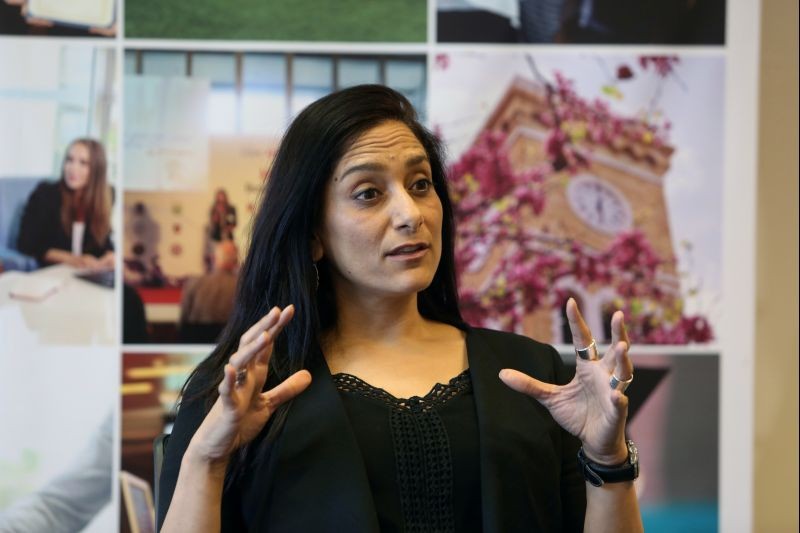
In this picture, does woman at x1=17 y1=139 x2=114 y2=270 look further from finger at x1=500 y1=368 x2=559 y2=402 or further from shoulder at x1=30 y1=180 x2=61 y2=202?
finger at x1=500 y1=368 x2=559 y2=402

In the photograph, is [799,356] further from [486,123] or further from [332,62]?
[332,62]

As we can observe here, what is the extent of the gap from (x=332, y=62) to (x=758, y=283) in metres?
1.59

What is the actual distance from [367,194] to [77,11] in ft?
5.02

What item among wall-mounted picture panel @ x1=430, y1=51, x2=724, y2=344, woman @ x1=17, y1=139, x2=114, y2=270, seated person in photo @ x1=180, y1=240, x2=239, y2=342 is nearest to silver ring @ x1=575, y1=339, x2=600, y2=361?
wall-mounted picture panel @ x1=430, y1=51, x2=724, y2=344

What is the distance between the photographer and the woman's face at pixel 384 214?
1.64 metres

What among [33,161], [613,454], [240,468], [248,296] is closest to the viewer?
[613,454]

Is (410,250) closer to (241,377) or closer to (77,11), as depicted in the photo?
(241,377)

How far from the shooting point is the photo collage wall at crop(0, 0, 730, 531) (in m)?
2.73

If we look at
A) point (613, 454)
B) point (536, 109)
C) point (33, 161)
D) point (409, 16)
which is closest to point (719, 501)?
point (536, 109)

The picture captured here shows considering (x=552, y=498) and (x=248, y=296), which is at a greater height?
(x=248, y=296)

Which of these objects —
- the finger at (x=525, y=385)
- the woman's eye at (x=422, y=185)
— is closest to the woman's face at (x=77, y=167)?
the woman's eye at (x=422, y=185)

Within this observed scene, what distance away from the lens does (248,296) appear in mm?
1760

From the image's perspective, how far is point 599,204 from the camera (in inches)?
111

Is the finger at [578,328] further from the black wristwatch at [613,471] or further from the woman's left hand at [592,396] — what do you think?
the black wristwatch at [613,471]
